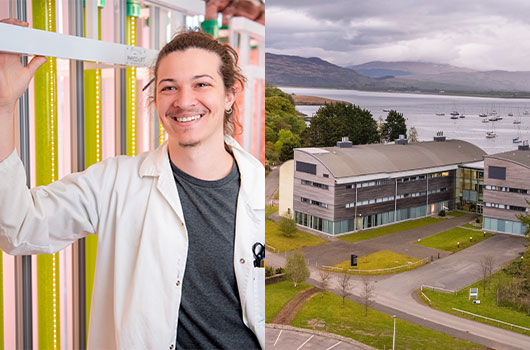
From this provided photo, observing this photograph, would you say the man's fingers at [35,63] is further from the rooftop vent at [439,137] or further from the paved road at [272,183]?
the rooftop vent at [439,137]

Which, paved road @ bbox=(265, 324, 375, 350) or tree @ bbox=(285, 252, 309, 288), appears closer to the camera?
paved road @ bbox=(265, 324, 375, 350)

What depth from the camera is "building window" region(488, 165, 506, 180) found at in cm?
204

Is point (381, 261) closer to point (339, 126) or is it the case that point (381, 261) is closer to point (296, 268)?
point (296, 268)

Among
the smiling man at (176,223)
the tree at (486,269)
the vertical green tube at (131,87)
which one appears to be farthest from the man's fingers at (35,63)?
the tree at (486,269)

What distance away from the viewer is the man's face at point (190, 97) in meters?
1.73

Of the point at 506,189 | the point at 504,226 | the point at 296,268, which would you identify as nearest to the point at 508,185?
the point at 506,189

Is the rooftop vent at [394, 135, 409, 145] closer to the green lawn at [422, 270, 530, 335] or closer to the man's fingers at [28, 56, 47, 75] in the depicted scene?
the green lawn at [422, 270, 530, 335]

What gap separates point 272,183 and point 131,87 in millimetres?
880

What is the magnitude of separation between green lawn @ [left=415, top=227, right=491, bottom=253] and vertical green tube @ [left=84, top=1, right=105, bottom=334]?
1.25m

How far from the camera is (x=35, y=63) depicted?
1.45m

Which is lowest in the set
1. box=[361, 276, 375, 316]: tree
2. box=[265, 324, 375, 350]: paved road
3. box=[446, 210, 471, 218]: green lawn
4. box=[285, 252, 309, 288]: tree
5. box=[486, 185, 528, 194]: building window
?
box=[265, 324, 375, 350]: paved road

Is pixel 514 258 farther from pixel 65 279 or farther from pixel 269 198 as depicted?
pixel 65 279

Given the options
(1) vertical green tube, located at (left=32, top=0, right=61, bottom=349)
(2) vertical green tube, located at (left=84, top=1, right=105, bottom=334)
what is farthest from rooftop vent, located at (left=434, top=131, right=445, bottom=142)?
(1) vertical green tube, located at (left=32, top=0, right=61, bottom=349)

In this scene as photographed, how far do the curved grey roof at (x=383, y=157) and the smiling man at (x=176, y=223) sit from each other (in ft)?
1.68
